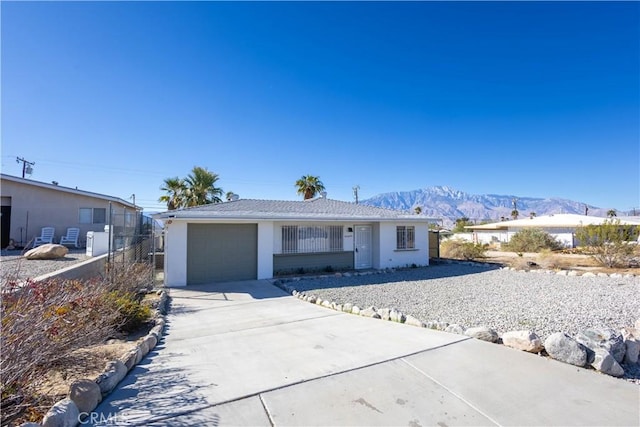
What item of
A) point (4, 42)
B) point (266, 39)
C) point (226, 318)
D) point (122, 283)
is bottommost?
point (226, 318)

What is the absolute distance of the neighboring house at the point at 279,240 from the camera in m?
10.9

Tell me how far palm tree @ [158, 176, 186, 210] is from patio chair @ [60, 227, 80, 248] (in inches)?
249

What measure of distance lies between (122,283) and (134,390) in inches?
194

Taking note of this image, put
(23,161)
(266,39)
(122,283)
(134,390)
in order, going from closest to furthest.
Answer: (134,390) < (122,283) < (266,39) < (23,161)

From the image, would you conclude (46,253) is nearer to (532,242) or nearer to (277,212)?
(277,212)

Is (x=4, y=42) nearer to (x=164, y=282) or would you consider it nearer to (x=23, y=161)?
(x=164, y=282)

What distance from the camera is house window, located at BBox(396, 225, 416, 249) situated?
611 inches

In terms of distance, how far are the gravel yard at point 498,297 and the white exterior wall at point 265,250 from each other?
5.58 ft

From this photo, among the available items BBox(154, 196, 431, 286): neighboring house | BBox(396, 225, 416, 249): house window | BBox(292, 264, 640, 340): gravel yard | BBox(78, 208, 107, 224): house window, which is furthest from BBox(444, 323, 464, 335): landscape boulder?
BBox(78, 208, 107, 224): house window

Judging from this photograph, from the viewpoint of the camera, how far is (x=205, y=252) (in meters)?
11.3

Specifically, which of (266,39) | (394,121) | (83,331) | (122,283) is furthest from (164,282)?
(394,121)

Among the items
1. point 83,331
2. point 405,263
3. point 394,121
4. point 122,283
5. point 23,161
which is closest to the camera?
point 83,331

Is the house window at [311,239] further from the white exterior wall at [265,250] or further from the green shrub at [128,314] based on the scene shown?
the green shrub at [128,314]

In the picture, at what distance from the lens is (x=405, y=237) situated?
51.5 ft
